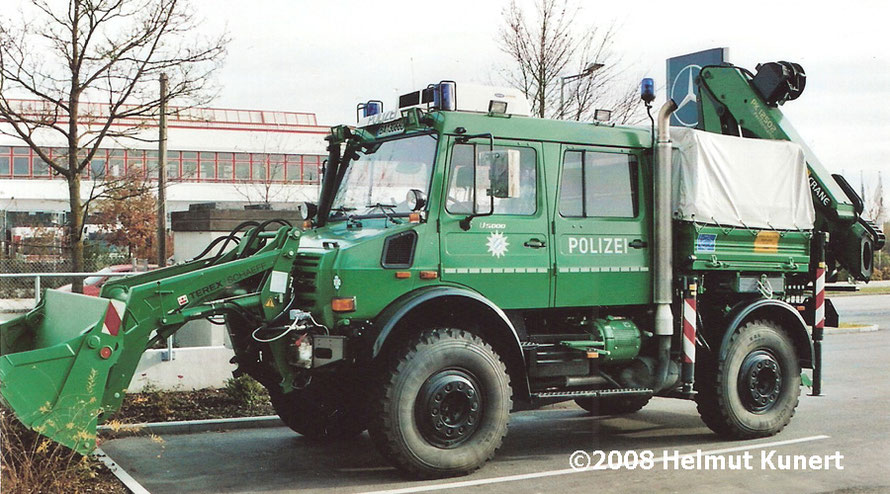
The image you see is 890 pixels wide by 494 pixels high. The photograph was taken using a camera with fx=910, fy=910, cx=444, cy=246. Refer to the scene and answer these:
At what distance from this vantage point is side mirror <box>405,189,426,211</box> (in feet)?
25.3

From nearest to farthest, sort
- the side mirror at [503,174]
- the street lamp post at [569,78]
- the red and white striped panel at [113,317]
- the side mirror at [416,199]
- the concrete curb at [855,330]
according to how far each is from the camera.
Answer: the red and white striped panel at [113,317]
the side mirror at [503,174]
the side mirror at [416,199]
the street lamp post at [569,78]
the concrete curb at [855,330]

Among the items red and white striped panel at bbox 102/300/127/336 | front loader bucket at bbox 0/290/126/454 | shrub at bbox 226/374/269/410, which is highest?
A: red and white striped panel at bbox 102/300/127/336

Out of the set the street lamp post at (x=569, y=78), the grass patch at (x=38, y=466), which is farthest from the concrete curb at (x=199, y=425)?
the street lamp post at (x=569, y=78)

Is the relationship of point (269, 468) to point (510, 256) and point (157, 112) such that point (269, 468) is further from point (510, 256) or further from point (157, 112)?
point (157, 112)

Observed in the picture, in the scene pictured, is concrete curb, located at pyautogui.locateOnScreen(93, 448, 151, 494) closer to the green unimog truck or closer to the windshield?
the green unimog truck

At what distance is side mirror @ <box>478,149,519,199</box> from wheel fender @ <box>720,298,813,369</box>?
2.97 m

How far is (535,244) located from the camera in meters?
8.09

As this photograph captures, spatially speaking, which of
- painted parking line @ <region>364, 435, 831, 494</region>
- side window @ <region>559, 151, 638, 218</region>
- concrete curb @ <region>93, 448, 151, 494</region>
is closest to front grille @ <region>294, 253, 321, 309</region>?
painted parking line @ <region>364, 435, 831, 494</region>

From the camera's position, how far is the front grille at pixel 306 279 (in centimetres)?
744

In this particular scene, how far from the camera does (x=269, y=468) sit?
798 cm

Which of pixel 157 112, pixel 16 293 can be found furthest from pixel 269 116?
pixel 16 293

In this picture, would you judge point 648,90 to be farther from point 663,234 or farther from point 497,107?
point 497,107

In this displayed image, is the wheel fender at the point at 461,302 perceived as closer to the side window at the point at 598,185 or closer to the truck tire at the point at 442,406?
the truck tire at the point at 442,406

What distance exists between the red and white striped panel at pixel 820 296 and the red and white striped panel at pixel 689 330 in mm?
1756
